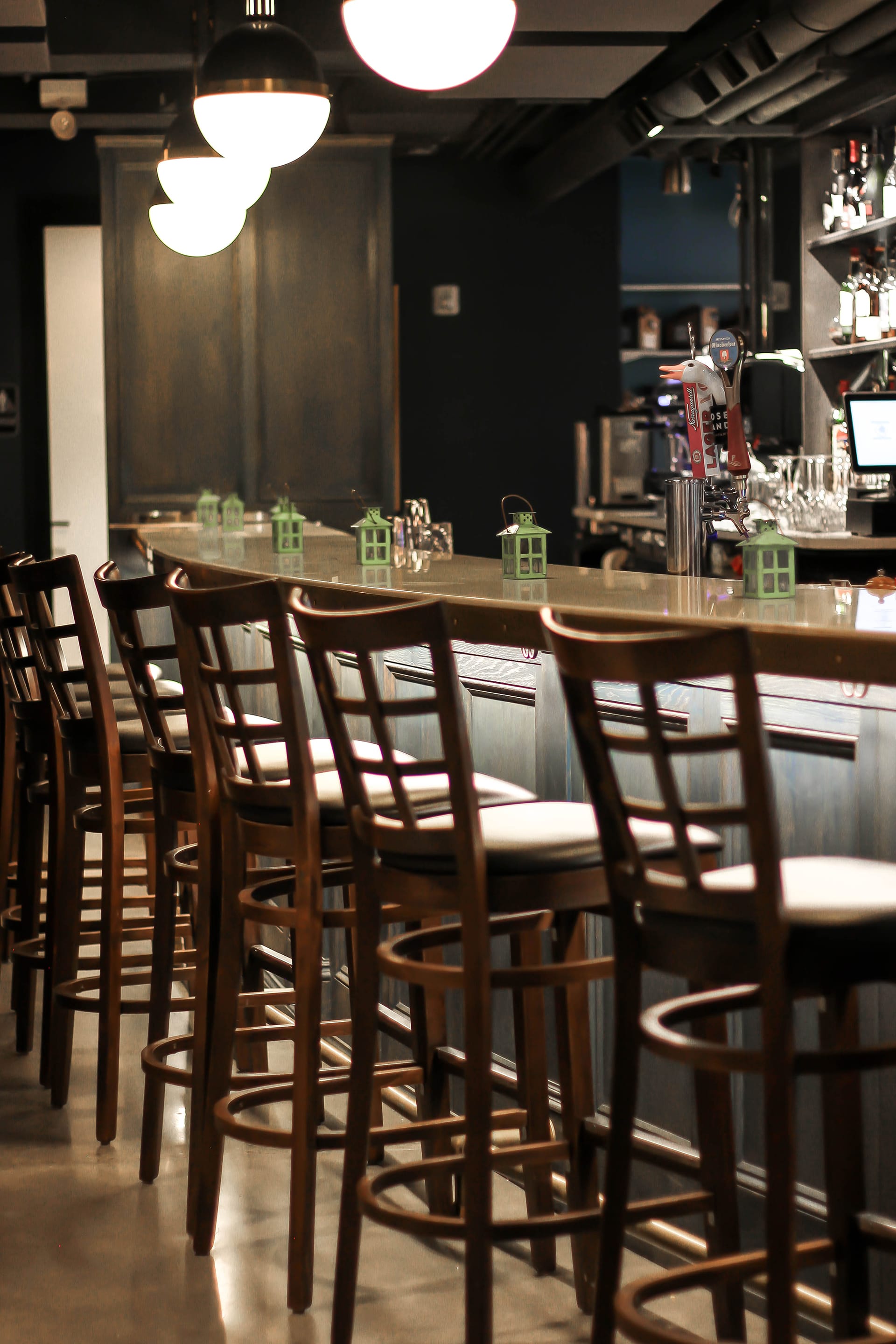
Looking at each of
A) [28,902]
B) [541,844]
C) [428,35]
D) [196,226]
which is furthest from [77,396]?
[541,844]

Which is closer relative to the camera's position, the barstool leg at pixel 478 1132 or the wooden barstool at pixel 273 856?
the barstool leg at pixel 478 1132

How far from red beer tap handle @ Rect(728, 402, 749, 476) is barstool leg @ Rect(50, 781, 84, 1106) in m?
1.50

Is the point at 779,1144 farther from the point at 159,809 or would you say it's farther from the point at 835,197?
the point at 835,197

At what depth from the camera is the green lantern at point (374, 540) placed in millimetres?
3488

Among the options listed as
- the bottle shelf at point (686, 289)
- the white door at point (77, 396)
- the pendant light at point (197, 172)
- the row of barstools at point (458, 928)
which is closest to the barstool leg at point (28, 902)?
the row of barstools at point (458, 928)

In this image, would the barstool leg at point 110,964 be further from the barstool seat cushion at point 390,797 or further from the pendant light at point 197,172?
the pendant light at point 197,172

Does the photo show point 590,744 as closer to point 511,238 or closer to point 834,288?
point 834,288

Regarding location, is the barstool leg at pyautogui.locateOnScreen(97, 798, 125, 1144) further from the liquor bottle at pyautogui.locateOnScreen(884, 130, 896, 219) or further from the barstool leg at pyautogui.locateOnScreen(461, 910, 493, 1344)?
the liquor bottle at pyautogui.locateOnScreen(884, 130, 896, 219)

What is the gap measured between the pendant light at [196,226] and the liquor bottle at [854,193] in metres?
2.68

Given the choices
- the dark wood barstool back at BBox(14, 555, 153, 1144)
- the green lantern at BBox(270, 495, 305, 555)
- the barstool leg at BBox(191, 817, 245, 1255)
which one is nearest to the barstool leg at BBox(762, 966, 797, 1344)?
the barstool leg at BBox(191, 817, 245, 1255)

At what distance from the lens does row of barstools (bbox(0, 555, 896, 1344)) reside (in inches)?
64.2

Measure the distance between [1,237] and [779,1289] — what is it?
8397 millimetres

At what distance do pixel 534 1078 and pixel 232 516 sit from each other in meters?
3.74

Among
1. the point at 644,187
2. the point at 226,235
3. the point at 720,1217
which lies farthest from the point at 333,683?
the point at 644,187
